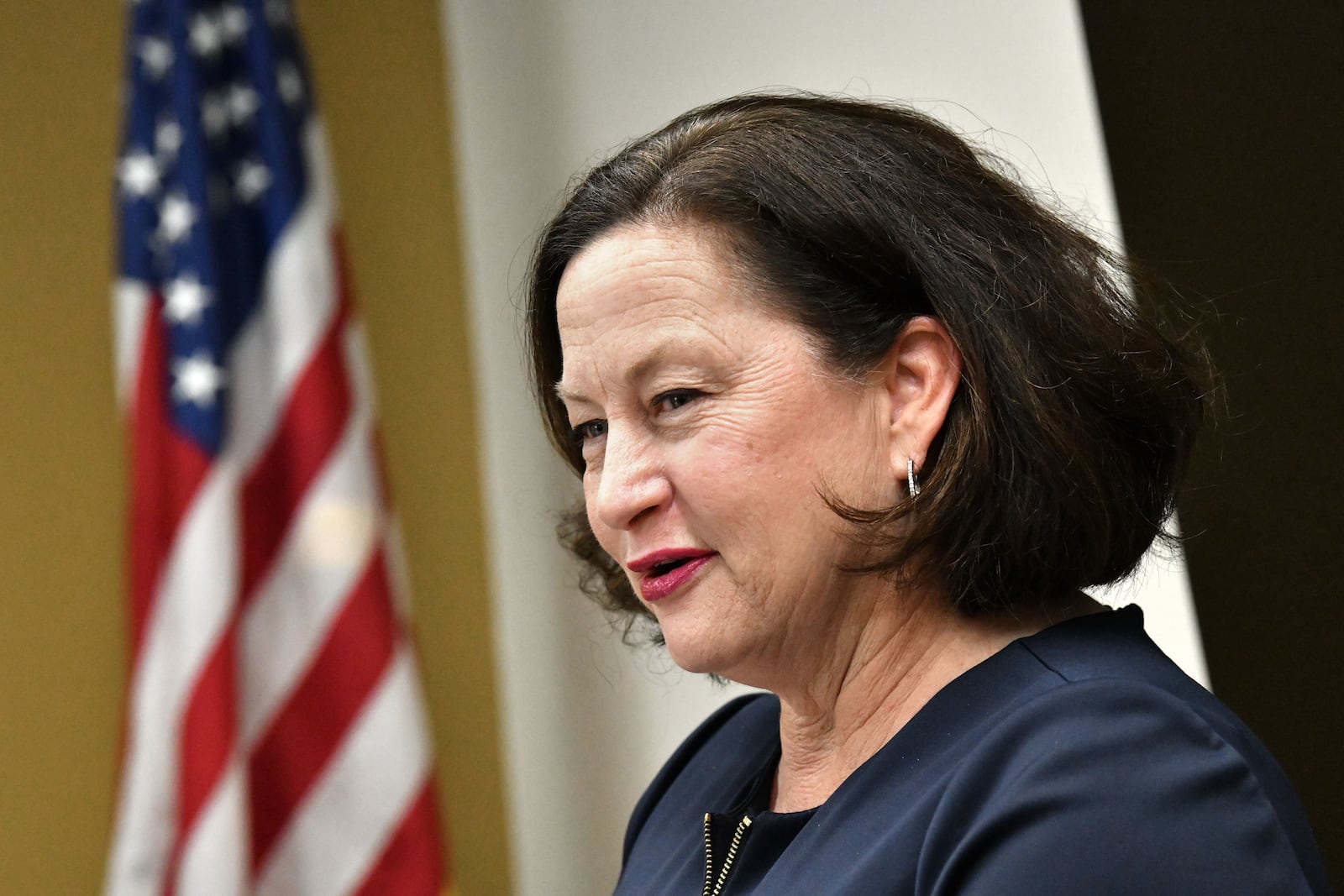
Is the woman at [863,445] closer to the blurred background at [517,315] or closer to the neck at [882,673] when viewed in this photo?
the neck at [882,673]

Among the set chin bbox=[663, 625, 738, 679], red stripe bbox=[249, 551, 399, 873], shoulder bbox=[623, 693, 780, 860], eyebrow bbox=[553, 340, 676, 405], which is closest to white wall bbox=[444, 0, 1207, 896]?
red stripe bbox=[249, 551, 399, 873]

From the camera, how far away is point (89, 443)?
2.46 metres

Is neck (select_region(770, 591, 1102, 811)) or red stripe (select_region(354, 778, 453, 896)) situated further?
red stripe (select_region(354, 778, 453, 896))

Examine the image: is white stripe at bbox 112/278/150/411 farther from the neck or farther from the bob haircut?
the neck

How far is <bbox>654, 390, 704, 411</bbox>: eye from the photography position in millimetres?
1094

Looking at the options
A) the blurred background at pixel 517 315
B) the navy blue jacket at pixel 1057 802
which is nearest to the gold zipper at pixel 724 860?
the navy blue jacket at pixel 1057 802

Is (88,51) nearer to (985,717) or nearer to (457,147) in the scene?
(457,147)

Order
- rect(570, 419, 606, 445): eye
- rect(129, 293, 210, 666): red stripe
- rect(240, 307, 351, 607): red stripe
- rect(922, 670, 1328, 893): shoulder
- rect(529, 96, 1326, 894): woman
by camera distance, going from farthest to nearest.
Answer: rect(240, 307, 351, 607): red stripe < rect(129, 293, 210, 666): red stripe < rect(570, 419, 606, 445): eye < rect(529, 96, 1326, 894): woman < rect(922, 670, 1328, 893): shoulder

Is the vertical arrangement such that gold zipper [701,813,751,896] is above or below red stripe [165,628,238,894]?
above

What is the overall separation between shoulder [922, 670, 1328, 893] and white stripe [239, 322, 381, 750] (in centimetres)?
179

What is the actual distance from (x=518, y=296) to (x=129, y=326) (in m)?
0.77

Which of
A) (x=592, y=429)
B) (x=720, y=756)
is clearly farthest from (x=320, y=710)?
(x=592, y=429)

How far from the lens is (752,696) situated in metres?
1.44

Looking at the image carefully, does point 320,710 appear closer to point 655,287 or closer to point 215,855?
point 215,855
